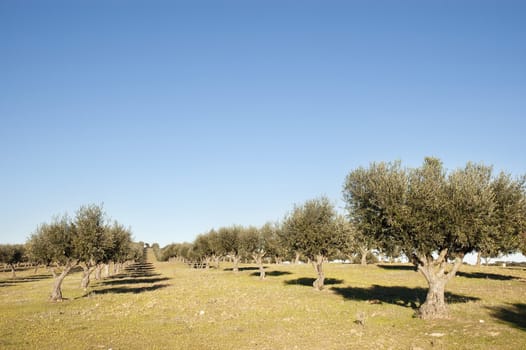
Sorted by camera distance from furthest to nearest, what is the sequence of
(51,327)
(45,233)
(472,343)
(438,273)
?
(45,233), (438,273), (51,327), (472,343)

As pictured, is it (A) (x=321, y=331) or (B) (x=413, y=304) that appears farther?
(B) (x=413, y=304)

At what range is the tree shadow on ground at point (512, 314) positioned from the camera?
957 inches

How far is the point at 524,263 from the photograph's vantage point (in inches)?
4279

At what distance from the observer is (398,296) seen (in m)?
39.3

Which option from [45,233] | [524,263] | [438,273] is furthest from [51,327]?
[524,263]

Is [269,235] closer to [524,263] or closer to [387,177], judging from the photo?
[387,177]

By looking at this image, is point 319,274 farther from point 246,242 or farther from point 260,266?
point 246,242

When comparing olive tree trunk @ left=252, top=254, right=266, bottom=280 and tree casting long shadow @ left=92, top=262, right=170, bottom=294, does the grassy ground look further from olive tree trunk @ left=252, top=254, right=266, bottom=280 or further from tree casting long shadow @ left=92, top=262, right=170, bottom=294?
olive tree trunk @ left=252, top=254, right=266, bottom=280

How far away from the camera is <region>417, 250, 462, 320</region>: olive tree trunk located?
26.6 metres

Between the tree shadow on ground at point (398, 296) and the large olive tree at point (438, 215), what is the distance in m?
6.02

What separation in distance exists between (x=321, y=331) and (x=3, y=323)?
24.6m

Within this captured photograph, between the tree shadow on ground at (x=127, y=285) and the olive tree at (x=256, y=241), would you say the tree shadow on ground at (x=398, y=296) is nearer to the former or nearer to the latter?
the tree shadow on ground at (x=127, y=285)

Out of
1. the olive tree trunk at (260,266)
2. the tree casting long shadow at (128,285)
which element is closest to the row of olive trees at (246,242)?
the olive tree trunk at (260,266)

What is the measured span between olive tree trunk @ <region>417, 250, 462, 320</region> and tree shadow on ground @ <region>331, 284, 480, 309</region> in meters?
5.36
